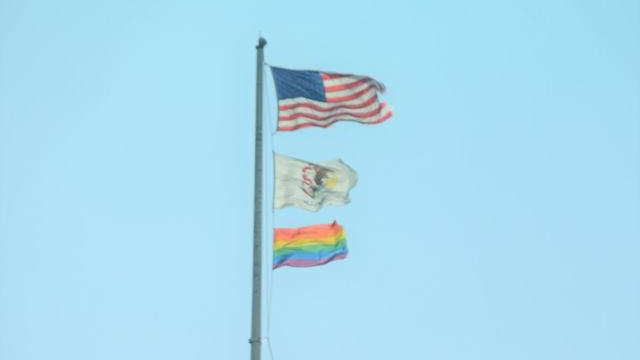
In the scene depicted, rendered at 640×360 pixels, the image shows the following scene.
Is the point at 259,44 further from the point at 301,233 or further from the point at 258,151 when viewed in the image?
the point at 301,233

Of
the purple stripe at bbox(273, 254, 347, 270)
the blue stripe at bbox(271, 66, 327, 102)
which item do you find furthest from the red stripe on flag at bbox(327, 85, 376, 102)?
the purple stripe at bbox(273, 254, 347, 270)

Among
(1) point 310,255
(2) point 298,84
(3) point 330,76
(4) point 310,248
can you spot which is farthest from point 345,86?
(1) point 310,255

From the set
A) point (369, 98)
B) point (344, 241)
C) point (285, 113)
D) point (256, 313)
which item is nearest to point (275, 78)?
point (285, 113)

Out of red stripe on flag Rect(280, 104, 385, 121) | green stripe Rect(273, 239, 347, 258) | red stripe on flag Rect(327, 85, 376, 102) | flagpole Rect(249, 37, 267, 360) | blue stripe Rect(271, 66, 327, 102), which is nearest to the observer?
flagpole Rect(249, 37, 267, 360)

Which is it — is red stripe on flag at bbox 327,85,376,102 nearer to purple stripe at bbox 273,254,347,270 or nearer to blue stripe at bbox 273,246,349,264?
blue stripe at bbox 273,246,349,264

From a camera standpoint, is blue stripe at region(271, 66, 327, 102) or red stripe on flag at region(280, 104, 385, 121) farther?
blue stripe at region(271, 66, 327, 102)

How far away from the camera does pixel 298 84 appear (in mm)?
23688

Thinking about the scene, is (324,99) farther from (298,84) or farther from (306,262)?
(306,262)

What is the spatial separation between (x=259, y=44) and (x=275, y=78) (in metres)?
1.36

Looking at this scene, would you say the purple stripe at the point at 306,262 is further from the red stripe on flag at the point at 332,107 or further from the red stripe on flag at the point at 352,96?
the red stripe on flag at the point at 352,96

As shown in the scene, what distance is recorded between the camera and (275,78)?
76.9ft

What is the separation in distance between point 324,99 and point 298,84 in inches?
28.4

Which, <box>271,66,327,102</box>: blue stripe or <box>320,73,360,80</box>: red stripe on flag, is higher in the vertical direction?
<box>320,73,360,80</box>: red stripe on flag

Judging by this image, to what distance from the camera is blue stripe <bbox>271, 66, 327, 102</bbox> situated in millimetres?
23453
